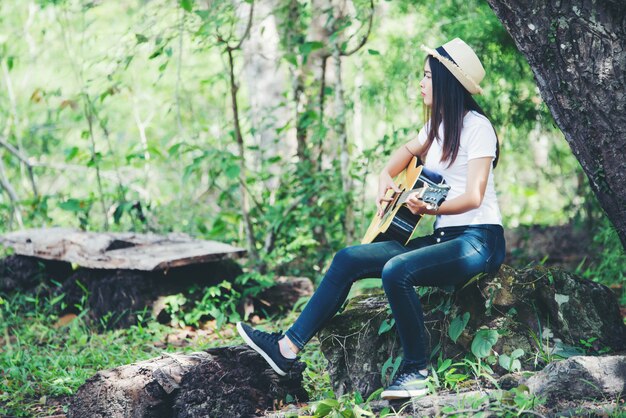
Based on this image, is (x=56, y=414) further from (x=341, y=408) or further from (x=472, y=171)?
(x=472, y=171)

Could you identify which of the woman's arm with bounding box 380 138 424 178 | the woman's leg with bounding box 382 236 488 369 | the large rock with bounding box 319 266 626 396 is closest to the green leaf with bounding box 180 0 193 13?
the woman's arm with bounding box 380 138 424 178

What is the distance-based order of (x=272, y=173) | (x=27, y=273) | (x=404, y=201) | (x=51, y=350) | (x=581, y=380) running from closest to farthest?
(x=581, y=380), (x=404, y=201), (x=51, y=350), (x=27, y=273), (x=272, y=173)

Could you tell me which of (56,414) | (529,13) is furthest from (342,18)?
(56,414)

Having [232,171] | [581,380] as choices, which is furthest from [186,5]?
[581,380]

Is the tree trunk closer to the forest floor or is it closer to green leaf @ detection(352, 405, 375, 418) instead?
green leaf @ detection(352, 405, 375, 418)

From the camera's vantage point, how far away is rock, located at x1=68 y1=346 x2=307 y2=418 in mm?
3801

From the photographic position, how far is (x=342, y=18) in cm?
656

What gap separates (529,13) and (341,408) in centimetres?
215

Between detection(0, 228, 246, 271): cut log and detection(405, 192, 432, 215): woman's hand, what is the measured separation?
2.60 meters

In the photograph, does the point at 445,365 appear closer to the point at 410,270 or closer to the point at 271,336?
the point at 410,270

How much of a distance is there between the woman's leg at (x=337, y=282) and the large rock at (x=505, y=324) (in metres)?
0.27

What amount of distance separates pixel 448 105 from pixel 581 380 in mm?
1545

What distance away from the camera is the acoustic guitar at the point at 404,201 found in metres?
3.95

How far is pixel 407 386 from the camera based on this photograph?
12.1ft
